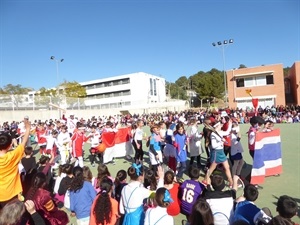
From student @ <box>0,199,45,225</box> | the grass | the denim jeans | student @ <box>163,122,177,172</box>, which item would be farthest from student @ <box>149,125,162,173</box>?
student @ <box>0,199,45,225</box>

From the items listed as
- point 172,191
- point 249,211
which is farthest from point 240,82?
point 249,211

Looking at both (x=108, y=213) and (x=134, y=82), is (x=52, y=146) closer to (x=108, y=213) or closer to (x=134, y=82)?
(x=108, y=213)

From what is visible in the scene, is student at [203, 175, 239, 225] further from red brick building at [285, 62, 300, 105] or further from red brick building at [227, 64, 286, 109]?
red brick building at [285, 62, 300, 105]

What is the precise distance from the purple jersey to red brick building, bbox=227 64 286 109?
3769 cm

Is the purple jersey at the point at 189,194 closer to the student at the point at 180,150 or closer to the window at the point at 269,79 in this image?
the student at the point at 180,150

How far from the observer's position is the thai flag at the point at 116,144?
11.3 m

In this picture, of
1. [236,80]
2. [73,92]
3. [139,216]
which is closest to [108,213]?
[139,216]

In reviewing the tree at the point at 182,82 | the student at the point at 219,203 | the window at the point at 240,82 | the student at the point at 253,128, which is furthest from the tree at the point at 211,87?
the student at the point at 219,203

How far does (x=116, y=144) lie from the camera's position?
38.6 ft

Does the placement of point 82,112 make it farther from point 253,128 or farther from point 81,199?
point 81,199

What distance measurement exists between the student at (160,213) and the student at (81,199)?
48.3 inches

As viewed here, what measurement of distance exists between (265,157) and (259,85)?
3554 centimetres

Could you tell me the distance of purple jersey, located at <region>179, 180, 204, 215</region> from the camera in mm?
4184

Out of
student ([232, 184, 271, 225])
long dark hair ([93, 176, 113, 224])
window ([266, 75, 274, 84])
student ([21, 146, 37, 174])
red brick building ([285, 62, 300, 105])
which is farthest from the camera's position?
window ([266, 75, 274, 84])
